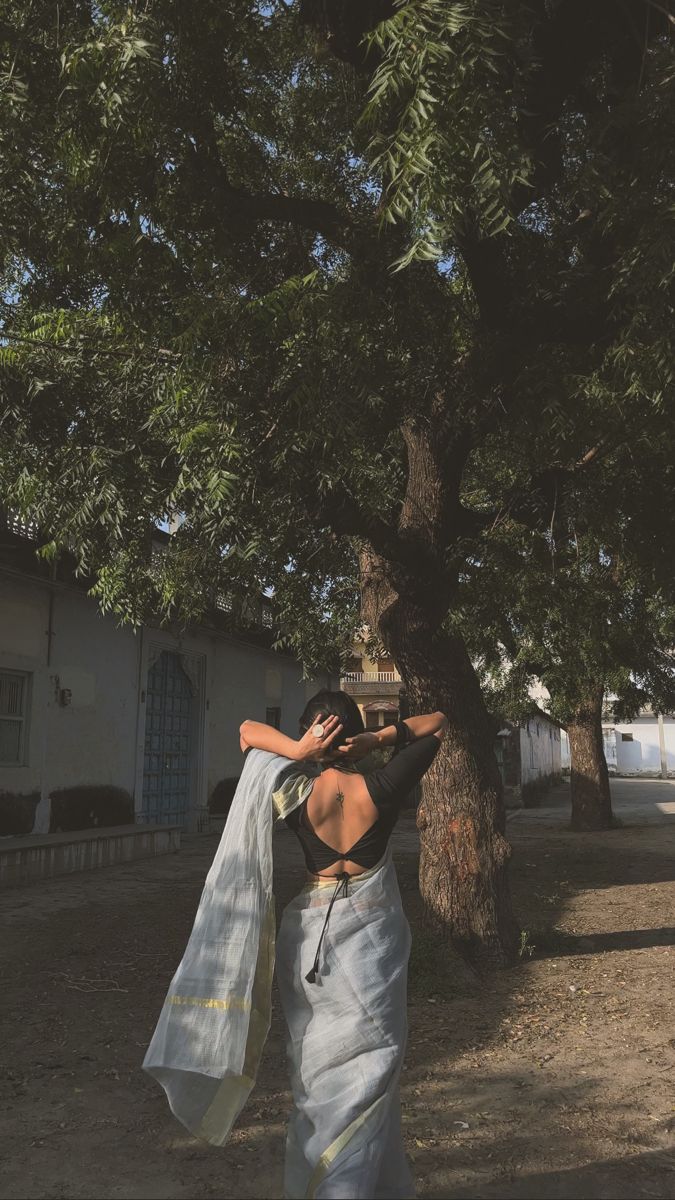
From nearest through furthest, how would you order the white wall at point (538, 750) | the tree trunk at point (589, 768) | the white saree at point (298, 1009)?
the white saree at point (298, 1009), the tree trunk at point (589, 768), the white wall at point (538, 750)

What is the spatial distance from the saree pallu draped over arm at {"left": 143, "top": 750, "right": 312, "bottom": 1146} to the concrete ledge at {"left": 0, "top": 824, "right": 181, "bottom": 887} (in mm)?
7121

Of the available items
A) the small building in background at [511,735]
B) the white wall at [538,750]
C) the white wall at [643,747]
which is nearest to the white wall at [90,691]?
the small building in background at [511,735]

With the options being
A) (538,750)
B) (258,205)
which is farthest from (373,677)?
(258,205)

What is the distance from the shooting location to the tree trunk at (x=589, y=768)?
15.9m

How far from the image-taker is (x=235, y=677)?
54.6 feet

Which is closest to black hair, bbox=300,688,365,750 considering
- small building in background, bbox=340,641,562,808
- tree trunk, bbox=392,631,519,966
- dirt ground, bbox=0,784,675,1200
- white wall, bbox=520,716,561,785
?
dirt ground, bbox=0,784,675,1200

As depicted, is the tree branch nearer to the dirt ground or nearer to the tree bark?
the tree bark

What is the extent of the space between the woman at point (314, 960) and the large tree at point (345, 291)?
1.94m

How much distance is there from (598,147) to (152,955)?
5854 mm

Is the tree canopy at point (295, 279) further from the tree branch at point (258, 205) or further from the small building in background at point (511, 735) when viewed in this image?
the small building in background at point (511, 735)

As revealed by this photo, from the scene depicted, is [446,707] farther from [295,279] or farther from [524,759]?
[524,759]

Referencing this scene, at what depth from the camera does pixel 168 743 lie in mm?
14414

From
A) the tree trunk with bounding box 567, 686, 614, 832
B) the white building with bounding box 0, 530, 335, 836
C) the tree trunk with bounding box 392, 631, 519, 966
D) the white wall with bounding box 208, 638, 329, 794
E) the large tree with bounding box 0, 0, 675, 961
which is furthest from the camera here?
the tree trunk with bounding box 567, 686, 614, 832

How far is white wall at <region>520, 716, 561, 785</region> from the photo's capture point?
25395 millimetres
